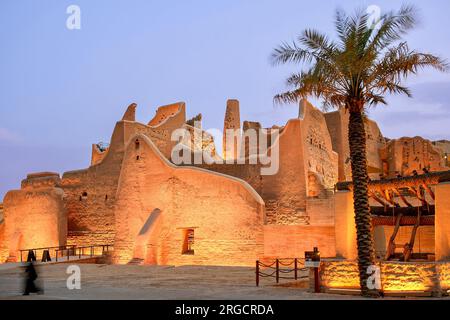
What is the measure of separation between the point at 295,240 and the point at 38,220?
1487 cm

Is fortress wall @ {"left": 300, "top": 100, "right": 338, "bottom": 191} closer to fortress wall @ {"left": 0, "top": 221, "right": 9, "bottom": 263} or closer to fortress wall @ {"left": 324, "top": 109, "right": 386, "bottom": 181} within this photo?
fortress wall @ {"left": 324, "top": 109, "right": 386, "bottom": 181}

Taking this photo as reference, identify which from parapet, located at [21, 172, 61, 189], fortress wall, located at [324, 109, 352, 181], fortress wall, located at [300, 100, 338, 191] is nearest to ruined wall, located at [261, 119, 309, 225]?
fortress wall, located at [300, 100, 338, 191]

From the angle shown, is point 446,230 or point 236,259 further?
point 236,259

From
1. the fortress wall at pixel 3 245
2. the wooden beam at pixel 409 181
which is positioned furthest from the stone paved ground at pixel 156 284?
the fortress wall at pixel 3 245

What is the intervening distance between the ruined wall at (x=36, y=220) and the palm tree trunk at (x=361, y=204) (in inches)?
790

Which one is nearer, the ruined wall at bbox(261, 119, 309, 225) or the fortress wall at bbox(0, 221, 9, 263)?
the ruined wall at bbox(261, 119, 309, 225)

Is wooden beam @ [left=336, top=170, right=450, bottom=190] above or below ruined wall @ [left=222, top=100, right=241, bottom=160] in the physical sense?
below

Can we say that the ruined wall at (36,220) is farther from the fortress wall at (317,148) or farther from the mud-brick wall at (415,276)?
the mud-brick wall at (415,276)

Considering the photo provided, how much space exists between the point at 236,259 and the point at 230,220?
5.02 ft

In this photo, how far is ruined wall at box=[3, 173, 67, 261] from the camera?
28547mm

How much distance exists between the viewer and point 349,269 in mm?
13016

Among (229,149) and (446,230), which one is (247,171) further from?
(446,230)
